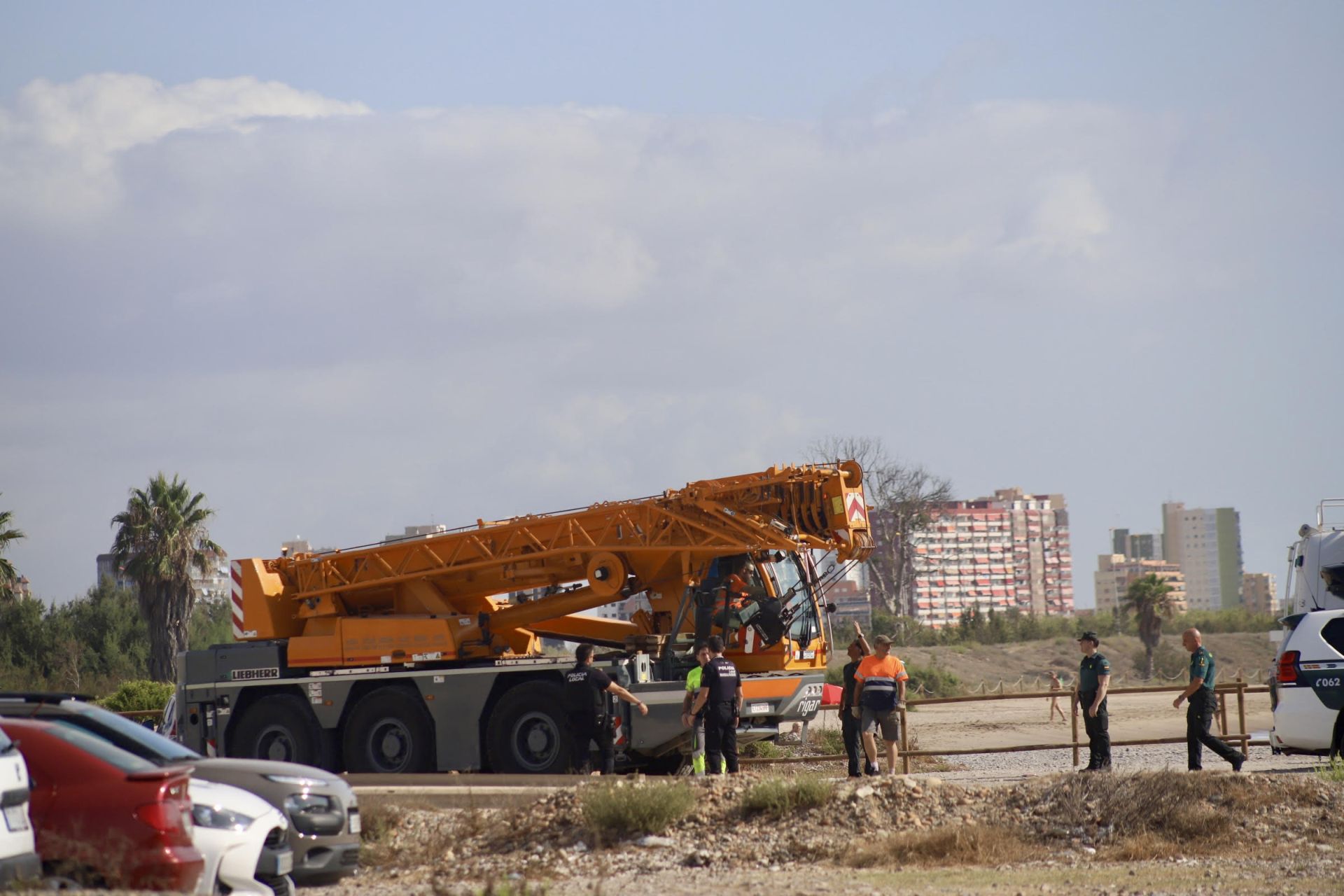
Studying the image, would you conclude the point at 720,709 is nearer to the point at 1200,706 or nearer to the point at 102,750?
the point at 1200,706

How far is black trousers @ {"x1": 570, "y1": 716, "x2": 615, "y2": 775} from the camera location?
1520cm

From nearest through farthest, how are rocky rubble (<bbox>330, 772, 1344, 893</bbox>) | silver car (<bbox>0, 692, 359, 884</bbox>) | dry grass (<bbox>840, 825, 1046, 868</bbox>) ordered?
1. silver car (<bbox>0, 692, 359, 884</bbox>)
2. dry grass (<bbox>840, 825, 1046, 868</bbox>)
3. rocky rubble (<bbox>330, 772, 1344, 893</bbox>)

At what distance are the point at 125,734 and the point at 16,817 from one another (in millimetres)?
2224

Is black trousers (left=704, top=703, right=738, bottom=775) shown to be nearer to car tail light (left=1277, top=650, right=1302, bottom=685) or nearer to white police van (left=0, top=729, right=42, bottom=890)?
car tail light (left=1277, top=650, right=1302, bottom=685)

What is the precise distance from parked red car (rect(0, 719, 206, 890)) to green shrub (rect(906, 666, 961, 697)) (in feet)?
113

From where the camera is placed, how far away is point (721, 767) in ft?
47.4

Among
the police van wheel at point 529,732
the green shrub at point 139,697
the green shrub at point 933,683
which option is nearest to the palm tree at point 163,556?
the green shrub at point 139,697

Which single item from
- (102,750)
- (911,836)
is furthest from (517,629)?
(102,750)

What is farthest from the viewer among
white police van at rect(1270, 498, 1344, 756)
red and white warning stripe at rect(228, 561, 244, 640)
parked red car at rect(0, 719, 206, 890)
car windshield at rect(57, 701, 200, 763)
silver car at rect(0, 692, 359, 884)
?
red and white warning stripe at rect(228, 561, 244, 640)

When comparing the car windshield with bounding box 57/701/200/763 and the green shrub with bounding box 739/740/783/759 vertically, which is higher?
the car windshield with bounding box 57/701/200/763

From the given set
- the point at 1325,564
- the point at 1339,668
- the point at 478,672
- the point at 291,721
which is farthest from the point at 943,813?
the point at 291,721

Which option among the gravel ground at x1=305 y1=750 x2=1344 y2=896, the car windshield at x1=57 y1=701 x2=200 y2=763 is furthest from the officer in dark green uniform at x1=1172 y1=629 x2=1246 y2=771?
the car windshield at x1=57 y1=701 x2=200 y2=763

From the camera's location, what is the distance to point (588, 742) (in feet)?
51.2

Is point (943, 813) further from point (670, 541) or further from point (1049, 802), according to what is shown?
point (670, 541)
